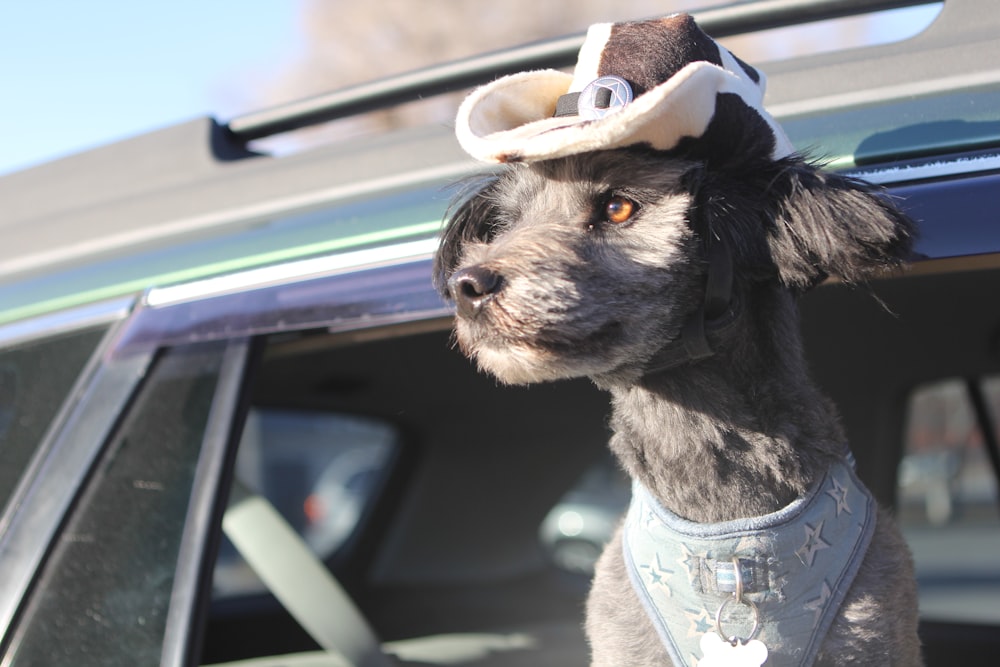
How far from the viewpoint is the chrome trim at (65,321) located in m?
2.09

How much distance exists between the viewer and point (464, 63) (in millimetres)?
2273

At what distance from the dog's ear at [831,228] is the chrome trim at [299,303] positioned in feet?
2.10

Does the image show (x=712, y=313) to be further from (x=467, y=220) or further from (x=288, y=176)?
(x=288, y=176)

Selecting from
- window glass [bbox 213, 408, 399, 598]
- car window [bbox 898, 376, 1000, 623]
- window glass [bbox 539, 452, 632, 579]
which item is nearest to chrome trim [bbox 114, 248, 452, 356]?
window glass [bbox 213, 408, 399, 598]

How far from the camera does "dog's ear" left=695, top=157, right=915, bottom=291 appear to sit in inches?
62.1

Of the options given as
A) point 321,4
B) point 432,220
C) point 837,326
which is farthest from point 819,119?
point 321,4

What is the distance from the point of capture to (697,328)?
5.90 feet

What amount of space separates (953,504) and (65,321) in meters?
7.92

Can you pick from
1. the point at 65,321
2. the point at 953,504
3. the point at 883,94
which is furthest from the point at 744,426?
the point at 953,504

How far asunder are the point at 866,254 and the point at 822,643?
2.32ft

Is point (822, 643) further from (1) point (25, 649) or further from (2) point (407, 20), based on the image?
(2) point (407, 20)

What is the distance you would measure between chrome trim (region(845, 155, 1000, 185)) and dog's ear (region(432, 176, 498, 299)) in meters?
0.74

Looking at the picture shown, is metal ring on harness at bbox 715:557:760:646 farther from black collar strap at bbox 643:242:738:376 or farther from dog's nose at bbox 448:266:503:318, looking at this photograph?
dog's nose at bbox 448:266:503:318

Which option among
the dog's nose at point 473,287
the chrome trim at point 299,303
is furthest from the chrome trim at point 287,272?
the dog's nose at point 473,287
